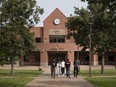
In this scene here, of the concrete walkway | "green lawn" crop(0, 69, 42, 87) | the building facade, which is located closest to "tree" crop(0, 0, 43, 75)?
"green lawn" crop(0, 69, 42, 87)

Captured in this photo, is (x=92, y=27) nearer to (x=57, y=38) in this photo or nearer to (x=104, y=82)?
(x=104, y=82)

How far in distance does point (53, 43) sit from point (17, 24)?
45678 millimetres

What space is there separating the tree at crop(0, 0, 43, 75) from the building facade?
146ft

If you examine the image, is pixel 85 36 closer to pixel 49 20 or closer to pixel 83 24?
pixel 83 24

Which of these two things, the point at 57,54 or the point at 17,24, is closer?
the point at 17,24

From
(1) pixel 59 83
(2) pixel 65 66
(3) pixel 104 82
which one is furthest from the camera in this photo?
(2) pixel 65 66

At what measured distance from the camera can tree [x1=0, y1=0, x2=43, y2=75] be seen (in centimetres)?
4197

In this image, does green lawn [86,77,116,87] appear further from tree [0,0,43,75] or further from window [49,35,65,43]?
window [49,35,65,43]

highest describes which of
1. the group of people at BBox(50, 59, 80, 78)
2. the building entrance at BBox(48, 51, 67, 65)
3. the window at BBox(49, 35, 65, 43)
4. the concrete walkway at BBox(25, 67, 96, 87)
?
the window at BBox(49, 35, 65, 43)

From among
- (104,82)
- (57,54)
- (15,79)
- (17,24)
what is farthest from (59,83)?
(57,54)

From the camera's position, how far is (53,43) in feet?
289

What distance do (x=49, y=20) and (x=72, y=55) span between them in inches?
393

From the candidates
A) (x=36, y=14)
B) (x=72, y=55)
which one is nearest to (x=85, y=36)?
(x=36, y=14)

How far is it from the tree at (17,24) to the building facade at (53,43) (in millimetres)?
44519
